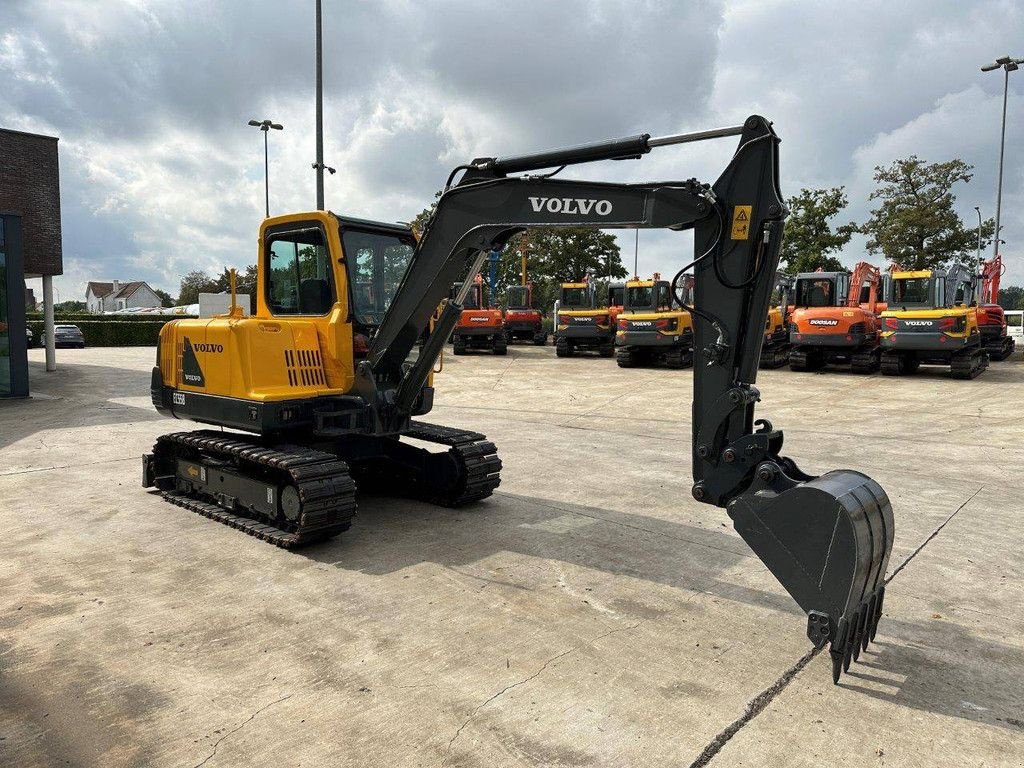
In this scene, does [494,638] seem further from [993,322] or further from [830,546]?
[993,322]

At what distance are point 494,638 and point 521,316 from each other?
28.0 meters

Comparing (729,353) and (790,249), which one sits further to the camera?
(790,249)

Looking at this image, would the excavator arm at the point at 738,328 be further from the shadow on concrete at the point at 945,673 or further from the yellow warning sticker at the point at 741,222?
the shadow on concrete at the point at 945,673

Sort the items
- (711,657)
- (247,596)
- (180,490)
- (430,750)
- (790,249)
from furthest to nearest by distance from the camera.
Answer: (790,249) < (180,490) < (247,596) < (711,657) < (430,750)

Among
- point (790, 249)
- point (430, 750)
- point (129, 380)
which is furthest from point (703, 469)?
point (790, 249)

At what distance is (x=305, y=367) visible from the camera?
21.0 feet

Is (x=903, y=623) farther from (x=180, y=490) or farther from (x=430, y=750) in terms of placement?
(x=180, y=490)

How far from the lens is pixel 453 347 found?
94.5 feet

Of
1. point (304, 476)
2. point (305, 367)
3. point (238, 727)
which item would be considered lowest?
point (238, 727)

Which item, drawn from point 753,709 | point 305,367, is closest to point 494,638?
point 753,709

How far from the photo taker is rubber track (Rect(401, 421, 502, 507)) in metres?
6.96

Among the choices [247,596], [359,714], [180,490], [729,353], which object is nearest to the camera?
[359,714]

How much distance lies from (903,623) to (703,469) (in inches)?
61.4

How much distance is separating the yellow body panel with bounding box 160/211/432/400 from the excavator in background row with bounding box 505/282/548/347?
82.9 feet
